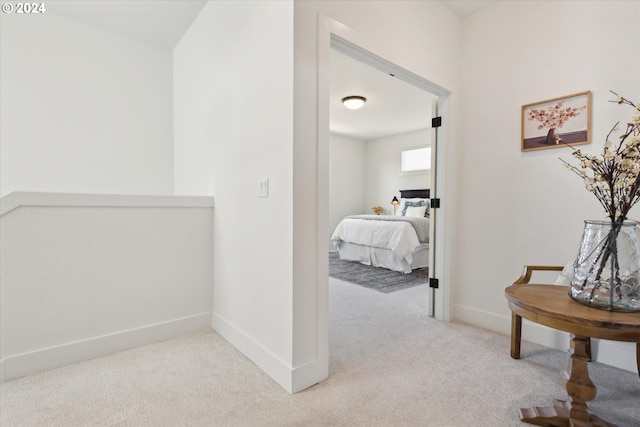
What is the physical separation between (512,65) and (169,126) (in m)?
3.25

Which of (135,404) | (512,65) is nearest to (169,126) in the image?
(135,404)

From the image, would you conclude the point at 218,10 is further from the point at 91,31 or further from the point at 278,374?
the point at 278,374

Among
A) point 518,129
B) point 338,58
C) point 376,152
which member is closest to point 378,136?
point 376,152

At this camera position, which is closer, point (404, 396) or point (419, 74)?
point (404, 396)

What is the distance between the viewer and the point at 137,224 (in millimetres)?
2133

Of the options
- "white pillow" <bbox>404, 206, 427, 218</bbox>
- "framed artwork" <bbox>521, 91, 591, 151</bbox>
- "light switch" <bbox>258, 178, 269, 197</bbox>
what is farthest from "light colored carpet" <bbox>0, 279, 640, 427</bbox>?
"white pillow" <bbox>404, 206, 427, 218</bbox>

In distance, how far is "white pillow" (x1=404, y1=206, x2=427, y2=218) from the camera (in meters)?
5.84

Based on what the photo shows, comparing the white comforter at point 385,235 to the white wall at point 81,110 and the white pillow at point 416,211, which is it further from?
the white wall at point 81,110

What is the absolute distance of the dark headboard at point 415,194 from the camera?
6441 mm

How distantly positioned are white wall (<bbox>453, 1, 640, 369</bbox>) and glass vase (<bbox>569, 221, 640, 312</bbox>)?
36.0 inches

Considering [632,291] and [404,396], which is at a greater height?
[632,291]

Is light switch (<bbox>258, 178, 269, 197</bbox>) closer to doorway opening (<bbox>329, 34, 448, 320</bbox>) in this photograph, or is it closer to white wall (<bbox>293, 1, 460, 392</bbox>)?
white wall (<bbox>293, 1, 460, 392</bbox>)

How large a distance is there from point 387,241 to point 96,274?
3547mm

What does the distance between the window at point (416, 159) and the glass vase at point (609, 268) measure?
5.42 m
